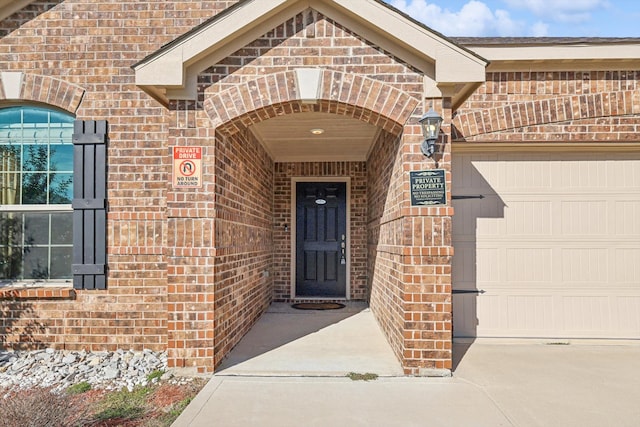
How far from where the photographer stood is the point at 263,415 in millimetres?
3209

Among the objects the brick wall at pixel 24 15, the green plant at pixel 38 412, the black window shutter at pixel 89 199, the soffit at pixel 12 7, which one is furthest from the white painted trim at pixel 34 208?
the green plant at pixel 38 412

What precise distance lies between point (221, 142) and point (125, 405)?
102 inches

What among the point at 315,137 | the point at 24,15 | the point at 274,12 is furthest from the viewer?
the point at 315,137

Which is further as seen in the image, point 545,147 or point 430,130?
point 545,147

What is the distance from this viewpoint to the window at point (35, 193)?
5.13 metres

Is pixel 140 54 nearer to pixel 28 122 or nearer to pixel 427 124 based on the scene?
pixel 28 122

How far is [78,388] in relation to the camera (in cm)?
392

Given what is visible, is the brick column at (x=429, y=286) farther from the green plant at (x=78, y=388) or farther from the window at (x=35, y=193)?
the window at (x=35, y=193)

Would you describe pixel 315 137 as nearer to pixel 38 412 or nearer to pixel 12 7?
pixel 12 7

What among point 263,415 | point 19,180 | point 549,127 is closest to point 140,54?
point 19,180

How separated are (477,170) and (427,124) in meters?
1.75

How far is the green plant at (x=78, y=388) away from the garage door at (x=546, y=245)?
422 cm

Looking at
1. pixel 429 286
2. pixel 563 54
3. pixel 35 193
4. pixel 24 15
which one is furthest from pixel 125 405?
pixel 563 54

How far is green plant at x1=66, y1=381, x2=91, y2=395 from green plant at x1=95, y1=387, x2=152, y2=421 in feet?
1.03
